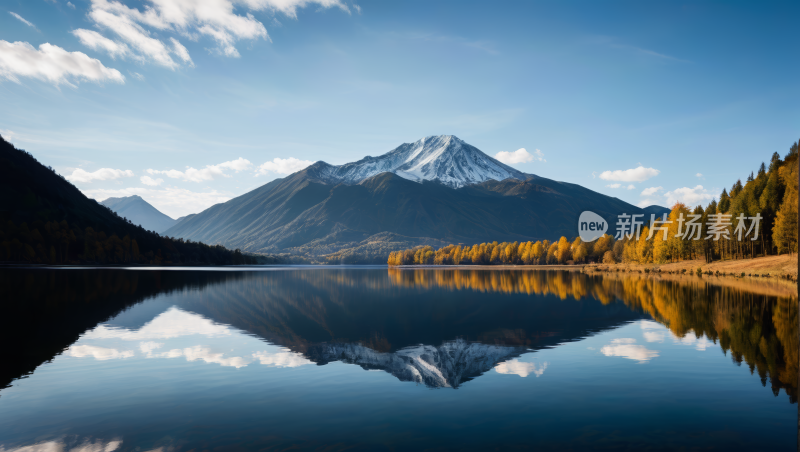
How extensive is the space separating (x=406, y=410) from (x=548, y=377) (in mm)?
6670

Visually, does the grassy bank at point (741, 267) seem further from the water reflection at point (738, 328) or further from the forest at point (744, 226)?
the water reflection at point (738, 328)

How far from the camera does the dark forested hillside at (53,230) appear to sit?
14100 centimetres

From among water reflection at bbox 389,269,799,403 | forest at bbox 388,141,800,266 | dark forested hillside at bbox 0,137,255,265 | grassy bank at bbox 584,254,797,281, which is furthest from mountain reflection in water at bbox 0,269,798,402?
dark forested hillside at bbox 0,137,255,265

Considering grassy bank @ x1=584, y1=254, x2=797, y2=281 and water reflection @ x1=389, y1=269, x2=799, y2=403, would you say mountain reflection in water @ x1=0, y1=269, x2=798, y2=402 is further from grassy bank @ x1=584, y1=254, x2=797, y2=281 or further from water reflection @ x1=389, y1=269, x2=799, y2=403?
grassy bank @ x1=584, y1=254, x2=797, y2=281

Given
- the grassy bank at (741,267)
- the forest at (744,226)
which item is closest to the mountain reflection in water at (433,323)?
the grassy bank at (741,267)

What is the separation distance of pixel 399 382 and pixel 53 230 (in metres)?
178

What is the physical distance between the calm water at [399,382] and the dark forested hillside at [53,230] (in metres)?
139

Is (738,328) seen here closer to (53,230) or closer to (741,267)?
(741,267)

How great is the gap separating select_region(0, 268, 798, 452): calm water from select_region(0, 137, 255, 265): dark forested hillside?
13885 cm

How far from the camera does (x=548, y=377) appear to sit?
17.3 meters

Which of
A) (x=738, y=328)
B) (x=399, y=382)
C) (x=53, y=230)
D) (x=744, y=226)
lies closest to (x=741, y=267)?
(x=744, y=226)

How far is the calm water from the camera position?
37.7ft

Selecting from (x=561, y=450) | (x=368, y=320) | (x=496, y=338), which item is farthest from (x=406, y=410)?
(x=368, y=320)

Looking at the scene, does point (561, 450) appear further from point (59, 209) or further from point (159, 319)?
point (59, 209)
